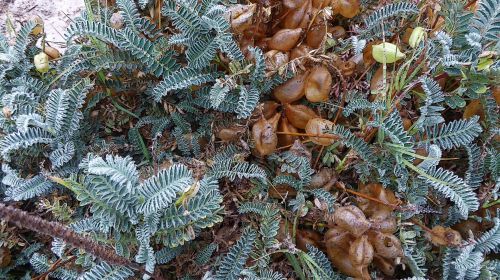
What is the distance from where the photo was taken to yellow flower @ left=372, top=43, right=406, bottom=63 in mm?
1737

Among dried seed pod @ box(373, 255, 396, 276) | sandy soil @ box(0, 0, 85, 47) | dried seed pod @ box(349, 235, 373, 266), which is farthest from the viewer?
sandy soil @ box(0, 0, 85, 47)

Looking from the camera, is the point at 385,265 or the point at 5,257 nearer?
the point at 385,265

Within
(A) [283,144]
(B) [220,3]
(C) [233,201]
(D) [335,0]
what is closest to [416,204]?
(A) [283,144]

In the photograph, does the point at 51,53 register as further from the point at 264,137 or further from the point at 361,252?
the point at 361,252

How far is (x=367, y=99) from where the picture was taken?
1882 millimetres

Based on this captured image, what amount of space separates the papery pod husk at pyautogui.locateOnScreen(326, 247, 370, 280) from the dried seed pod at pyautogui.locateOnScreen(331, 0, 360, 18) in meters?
0.94

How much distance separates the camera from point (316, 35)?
6.26 feet

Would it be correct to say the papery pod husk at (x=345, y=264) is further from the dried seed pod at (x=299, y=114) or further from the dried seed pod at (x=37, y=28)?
the dried seed pod at (x=37, y=28)

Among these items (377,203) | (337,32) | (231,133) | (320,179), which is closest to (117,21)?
(231,133)

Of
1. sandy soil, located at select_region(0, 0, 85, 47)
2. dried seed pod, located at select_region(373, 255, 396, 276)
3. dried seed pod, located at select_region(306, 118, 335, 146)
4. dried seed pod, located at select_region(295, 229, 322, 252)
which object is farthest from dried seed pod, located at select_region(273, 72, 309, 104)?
sandy soil, located at select_region(0, 0, 85, 47)

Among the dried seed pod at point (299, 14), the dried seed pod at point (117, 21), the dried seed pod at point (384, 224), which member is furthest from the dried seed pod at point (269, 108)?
the dried seed pod at point (117, 21)

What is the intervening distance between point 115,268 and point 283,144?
79 centimetres

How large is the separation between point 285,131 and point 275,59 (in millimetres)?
290

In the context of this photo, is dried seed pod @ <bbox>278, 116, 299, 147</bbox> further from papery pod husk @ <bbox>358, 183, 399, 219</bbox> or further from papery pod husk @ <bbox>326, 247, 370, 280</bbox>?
papery pod husk @ <bbox>326, 247, 370, 280</bbox>
